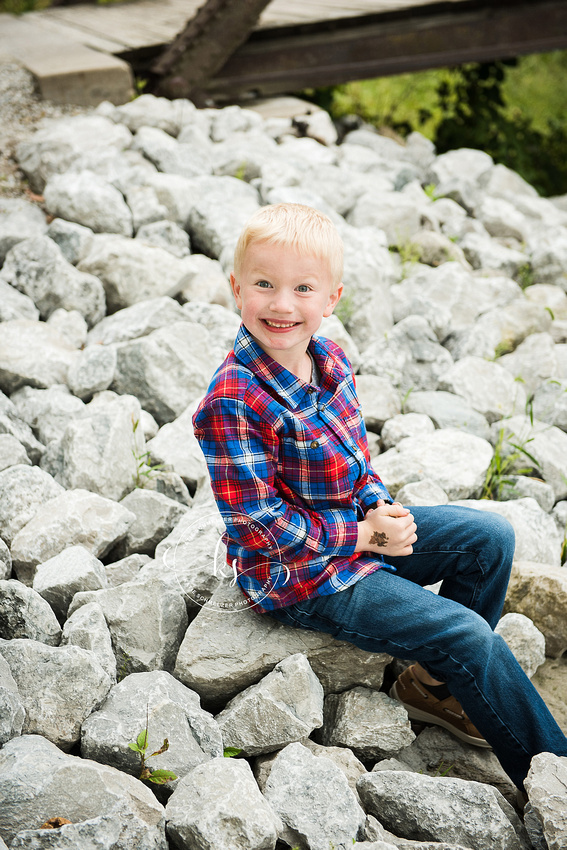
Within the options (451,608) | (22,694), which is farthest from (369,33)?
(22,694)

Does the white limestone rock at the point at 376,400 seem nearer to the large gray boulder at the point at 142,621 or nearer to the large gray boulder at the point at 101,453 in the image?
the large gray boulder at the point at 101,453

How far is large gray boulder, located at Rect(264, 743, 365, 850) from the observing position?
1.31m

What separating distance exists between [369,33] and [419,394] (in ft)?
11.0

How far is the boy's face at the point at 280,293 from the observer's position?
4.87 feet

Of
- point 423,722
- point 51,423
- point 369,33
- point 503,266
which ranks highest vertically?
point 369,33

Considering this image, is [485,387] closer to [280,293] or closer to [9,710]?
[280,293]

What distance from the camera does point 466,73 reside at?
602 centimetres

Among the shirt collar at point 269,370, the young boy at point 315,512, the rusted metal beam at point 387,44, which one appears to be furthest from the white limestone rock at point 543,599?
the rusted metal beam at point 387,44

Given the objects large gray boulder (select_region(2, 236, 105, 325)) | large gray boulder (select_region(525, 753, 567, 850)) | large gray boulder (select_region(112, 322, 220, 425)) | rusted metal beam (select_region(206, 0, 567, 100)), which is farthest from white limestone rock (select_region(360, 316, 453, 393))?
rusted metal beam (select_region(206, 0, 567, 100))

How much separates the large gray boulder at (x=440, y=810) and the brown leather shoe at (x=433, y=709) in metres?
0.23

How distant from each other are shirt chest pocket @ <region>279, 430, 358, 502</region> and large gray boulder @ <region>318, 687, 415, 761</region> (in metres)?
0.46

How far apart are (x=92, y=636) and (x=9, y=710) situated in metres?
0.24

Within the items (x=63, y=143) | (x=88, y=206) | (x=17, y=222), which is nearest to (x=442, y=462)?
(x=88, y=206)

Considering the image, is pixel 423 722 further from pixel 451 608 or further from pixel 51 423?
pixel 51 423
